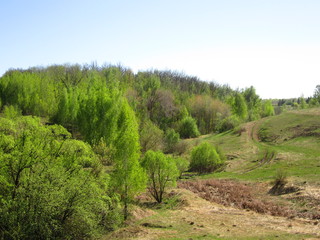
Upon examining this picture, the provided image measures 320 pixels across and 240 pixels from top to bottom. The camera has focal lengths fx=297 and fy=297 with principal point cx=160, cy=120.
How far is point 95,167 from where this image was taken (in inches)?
1145

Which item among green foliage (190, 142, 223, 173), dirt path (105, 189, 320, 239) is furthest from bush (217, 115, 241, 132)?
dirt path (105, 189, 320, 239)

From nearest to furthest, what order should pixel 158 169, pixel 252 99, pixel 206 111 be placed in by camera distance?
pixel 158 169 → pixel 206 111 → pixel 252 99

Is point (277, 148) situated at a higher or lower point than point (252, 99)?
lower

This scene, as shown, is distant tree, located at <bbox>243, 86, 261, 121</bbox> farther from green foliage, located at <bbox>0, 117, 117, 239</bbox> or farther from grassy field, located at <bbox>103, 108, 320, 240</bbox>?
green foliage, located at <bbox>0, 117, 117, 239</bbox>

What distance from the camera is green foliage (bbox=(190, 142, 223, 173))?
183ft

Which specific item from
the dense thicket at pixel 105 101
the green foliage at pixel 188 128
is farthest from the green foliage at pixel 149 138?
the green foliage at pixel 188 128

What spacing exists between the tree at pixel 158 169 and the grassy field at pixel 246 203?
1932 millimetres

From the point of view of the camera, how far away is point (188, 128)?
9725 cm

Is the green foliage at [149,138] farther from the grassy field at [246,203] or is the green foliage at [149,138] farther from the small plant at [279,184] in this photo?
the small plant at [279,184]

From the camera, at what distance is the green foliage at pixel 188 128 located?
318 ft

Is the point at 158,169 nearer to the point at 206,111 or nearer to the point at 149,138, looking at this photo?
the point at 149,138

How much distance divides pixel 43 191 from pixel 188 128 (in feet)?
260

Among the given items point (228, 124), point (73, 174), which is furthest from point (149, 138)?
point (228, 124)

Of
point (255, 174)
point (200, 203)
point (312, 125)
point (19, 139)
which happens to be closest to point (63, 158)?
point (19, 139)
